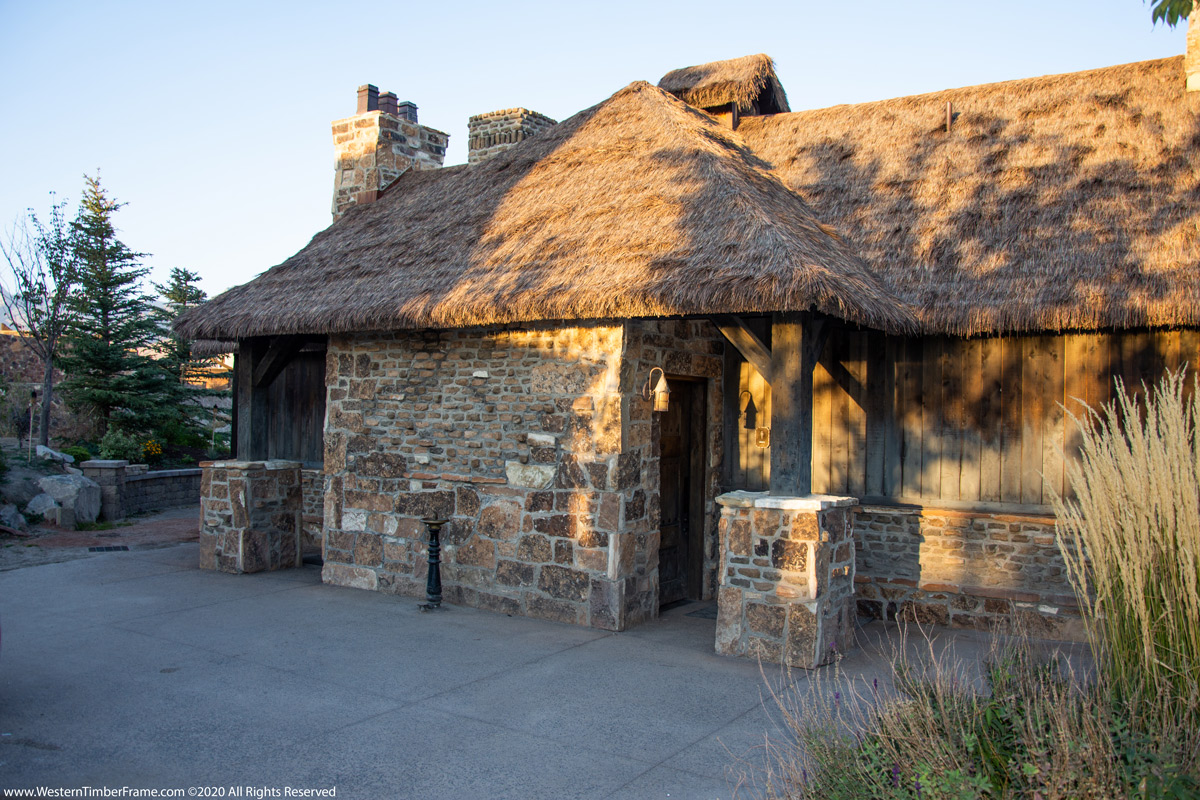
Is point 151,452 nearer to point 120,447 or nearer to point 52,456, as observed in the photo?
point 120,447

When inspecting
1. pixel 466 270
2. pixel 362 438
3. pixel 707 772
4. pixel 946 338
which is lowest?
pixel 707 772

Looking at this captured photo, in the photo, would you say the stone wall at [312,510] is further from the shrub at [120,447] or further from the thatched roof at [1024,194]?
the shrub at [120,447]

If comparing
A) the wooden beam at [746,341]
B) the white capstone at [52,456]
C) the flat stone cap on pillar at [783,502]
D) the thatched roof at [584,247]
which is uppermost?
the thatched roof at [584,247]

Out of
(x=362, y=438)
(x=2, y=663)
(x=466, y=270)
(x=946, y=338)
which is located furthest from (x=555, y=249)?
(x=2, y=663)

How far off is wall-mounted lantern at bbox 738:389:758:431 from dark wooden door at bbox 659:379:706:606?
405 mm

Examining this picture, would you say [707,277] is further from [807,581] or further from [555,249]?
[807,581]

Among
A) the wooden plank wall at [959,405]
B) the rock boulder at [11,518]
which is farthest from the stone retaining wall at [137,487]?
the wooden plank wall at [959,405]

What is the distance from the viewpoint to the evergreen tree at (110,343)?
55.8 ft

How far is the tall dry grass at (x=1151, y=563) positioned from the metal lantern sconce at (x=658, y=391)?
3.93m

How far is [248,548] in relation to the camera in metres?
9.34

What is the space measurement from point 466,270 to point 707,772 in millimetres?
5137

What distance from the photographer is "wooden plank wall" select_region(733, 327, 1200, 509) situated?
6.84 meters

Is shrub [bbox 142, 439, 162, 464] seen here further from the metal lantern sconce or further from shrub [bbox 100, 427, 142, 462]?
the metal lantern sconce

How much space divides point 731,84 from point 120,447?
497 inches
